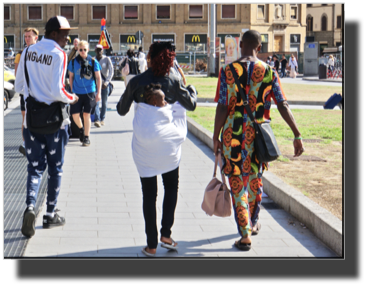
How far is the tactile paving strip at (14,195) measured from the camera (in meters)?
4.98

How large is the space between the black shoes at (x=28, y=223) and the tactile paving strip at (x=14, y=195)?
0.07 metres

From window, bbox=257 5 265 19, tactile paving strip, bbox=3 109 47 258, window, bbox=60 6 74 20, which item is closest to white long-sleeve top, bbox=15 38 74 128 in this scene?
tactile paving strip, bbox=3 109 47 258

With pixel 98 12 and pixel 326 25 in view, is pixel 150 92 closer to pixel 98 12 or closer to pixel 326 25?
pixel 98 12

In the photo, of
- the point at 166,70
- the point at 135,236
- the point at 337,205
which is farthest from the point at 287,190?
the point at 166,70

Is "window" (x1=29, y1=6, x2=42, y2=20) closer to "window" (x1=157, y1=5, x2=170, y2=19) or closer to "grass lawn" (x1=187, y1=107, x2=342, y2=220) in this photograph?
"window" (x1=157, y1=5, x2=170, y2=19)

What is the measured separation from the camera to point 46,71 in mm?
5016

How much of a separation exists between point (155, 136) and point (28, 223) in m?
1.51

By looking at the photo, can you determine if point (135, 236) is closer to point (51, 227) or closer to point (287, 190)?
point (51, 227)

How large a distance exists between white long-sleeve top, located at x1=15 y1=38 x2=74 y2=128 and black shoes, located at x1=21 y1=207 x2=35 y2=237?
974mm

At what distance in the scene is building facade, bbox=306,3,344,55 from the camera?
246 feet

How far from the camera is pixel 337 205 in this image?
600cm

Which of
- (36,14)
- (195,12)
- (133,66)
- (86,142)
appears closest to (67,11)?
(36,14)

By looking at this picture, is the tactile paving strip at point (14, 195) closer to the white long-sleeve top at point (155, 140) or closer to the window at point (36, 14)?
the white long-sleeve top at point (155, 140)

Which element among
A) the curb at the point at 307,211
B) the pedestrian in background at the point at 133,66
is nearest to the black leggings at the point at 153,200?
the curb at the point at 307,211
